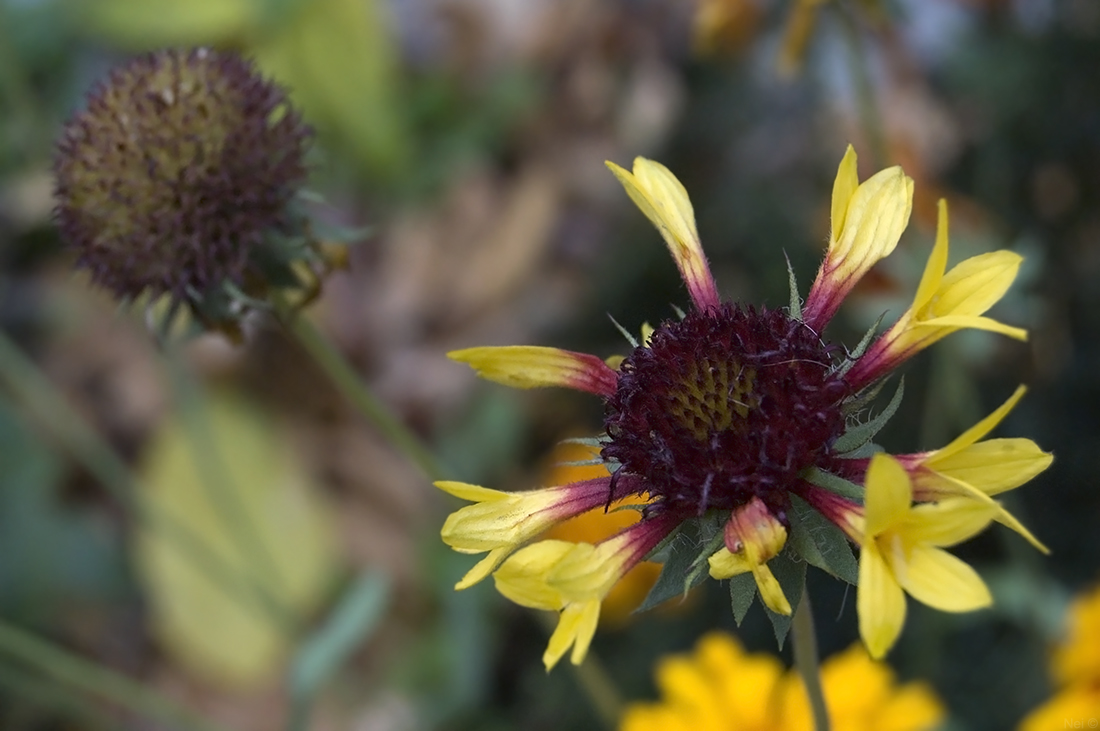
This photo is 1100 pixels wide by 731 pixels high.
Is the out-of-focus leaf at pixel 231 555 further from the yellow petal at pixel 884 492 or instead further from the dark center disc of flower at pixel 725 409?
the yellow petal at pixel 884 492

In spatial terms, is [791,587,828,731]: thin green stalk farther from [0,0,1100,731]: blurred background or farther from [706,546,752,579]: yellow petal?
[0,0,1100,731]: blurred background

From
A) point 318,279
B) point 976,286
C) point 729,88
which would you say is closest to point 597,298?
point 729,88

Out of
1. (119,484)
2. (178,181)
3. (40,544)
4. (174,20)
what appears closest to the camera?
(178,181)

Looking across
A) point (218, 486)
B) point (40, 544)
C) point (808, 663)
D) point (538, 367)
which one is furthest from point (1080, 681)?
point (40, 544)

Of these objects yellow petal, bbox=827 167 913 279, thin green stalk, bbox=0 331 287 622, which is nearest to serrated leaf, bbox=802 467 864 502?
yellow petal, bbox=827 167 913 279

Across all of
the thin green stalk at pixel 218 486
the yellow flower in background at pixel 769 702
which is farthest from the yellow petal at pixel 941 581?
the thin green stalk at pixel 218 486

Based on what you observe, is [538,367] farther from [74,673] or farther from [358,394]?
[74,673]
